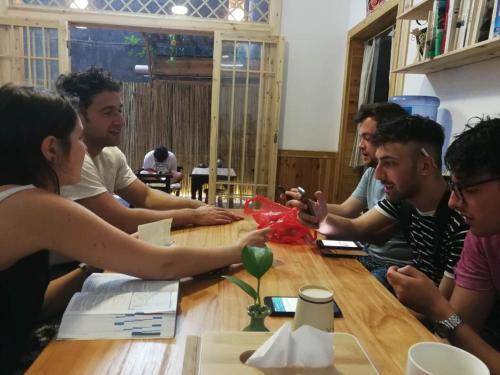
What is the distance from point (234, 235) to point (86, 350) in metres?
0.90

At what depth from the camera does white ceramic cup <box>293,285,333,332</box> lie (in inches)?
28.8

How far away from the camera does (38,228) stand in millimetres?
925

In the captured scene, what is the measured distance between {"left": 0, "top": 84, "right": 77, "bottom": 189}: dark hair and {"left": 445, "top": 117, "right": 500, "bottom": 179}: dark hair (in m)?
1.05

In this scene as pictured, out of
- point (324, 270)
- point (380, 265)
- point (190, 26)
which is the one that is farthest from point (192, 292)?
point (190, 26)

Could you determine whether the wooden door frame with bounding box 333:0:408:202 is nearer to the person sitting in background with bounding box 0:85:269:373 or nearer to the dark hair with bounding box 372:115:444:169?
the dark hair with bounding box 372:115:444:169

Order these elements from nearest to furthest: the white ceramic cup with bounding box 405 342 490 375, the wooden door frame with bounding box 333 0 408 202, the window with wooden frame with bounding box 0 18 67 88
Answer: the white ceramic cup with bounding box 405 342 490 375 → the wooden door frame with bounding box 333 0 408 202 → the window with wooden frame with bounding box 0 18 67 88

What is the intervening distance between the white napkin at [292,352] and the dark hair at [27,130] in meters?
0.75

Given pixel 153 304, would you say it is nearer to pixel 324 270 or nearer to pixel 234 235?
pixel 324 270

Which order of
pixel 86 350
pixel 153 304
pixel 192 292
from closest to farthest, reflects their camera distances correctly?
pixel 86 350 → pixel 153 304 → pixel 192 292

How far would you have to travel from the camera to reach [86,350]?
77 centimetres

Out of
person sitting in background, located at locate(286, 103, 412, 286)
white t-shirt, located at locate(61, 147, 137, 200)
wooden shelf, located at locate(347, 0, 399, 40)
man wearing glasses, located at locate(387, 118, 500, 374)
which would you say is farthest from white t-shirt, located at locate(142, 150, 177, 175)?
man wearing glasses, located at locate(387, 118, 500, 374)

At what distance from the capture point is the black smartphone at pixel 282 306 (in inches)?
37.4

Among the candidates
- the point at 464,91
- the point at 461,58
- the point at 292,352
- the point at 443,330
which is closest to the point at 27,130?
the point at 292,352

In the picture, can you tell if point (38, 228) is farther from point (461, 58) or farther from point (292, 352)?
point (461, 58)
